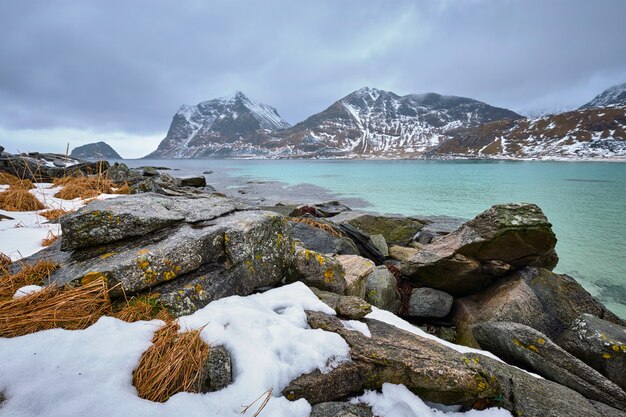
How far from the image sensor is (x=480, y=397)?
341 centimetres

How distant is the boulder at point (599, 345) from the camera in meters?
5.41

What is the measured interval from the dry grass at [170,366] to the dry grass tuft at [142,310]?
0.45m

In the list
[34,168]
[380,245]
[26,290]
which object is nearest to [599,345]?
[380,245]

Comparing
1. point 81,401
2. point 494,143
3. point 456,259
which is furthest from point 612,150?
point 81,401

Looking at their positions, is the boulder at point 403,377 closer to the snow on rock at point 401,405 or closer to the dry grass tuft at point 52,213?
the snow on rock at point 401,405

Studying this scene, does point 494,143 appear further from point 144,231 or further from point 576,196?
point 144,231

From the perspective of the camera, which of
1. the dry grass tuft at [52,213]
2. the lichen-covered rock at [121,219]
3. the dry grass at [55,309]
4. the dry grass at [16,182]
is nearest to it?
the dry grass at [55,309]

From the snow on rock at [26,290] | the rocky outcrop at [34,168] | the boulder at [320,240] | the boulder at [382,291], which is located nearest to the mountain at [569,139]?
the boulder at [320,240]

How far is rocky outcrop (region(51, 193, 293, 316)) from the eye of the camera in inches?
154

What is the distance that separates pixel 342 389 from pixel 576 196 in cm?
4836

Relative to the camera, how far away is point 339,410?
295 cm

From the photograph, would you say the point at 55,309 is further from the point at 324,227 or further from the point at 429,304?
the point at 324,227

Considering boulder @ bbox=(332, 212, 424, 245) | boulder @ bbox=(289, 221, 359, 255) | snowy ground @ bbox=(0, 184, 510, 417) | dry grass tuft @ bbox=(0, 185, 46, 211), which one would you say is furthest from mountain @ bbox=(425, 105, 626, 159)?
dry grass tuft @ bbox=(0, 185, 46, 211)

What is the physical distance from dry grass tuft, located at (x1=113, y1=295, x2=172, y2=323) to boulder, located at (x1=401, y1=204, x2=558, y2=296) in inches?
288
